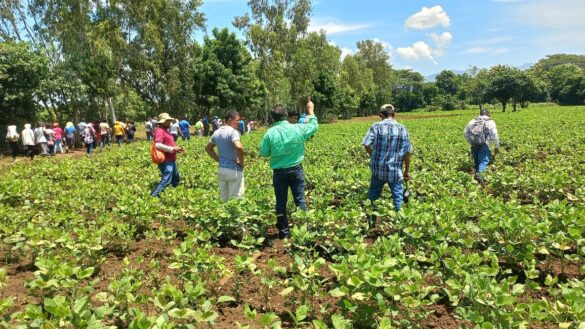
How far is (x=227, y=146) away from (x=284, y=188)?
4.25 ft

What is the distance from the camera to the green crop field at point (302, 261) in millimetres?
3102

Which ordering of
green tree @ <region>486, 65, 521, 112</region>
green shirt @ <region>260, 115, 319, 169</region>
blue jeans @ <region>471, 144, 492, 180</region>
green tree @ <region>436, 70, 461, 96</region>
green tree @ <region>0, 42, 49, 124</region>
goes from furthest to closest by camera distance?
green tree @ <region>436, 70, 461, 96</region> < green tree @ <region>486, 65, 521, 112</region> < green tree @ <region>0, 42, 49, 124</region> < blue jeans @ <region>471, 144, 492, 180</region> < green shirt @ <region>260, 115, 319, 169</region>

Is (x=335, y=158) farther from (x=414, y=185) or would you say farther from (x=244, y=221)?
(x=244, y=221)

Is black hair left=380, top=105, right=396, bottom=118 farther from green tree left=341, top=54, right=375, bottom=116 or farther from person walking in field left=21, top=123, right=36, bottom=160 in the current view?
green tree left=341, top=54, right=375, bottom=116

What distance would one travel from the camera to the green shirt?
5.31 m

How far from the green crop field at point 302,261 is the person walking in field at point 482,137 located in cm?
100

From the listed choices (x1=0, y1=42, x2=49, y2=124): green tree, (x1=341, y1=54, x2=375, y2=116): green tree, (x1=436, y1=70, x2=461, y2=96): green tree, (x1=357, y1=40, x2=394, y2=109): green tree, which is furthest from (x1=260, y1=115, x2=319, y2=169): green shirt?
(x1=436, y1=70, x2=461, y2=96): green tree

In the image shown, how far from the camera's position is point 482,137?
29.7 feet

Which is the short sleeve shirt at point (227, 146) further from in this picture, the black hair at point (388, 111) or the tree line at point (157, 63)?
the tree line at point (157, 63)

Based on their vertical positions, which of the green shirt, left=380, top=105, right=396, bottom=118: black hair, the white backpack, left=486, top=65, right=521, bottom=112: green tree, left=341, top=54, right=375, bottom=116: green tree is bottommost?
the white backpack

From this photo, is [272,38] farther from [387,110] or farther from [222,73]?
[387,110]

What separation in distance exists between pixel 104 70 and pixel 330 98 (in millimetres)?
29444

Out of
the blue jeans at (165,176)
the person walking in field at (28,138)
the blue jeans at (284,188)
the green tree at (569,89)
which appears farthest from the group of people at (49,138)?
the green tree at (569,89)

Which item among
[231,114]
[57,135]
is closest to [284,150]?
[231,114]
